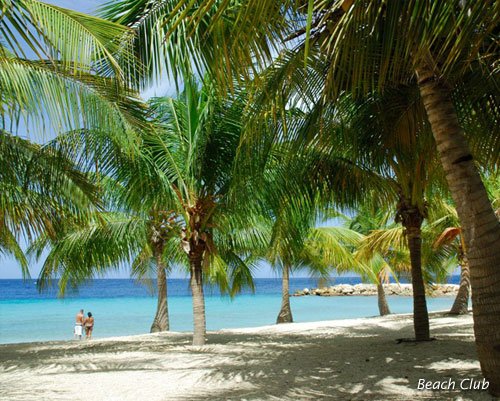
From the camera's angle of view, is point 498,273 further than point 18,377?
No

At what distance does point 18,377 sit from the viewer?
6.83m

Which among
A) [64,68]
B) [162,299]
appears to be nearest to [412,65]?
[64,68]

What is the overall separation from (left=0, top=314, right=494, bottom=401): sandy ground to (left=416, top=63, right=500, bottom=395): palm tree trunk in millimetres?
462

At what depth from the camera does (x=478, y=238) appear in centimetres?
448

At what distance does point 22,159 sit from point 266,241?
866 cm

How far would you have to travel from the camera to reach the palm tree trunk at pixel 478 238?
4.40m

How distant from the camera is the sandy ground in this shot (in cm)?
536

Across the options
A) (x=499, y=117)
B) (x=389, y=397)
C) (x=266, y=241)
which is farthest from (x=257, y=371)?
(x=266, y=241)

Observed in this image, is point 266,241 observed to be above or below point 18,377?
above

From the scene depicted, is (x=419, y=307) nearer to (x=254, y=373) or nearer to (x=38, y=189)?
(x=254, y=373)

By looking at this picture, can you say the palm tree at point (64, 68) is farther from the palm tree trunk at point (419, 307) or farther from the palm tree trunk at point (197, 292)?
A: the palm tree trunk at point (419, 307)

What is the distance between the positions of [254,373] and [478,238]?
129 inches

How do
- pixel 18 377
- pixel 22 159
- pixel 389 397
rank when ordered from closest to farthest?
pixel 389 397 < pixel 18 377 < pixel 22 159

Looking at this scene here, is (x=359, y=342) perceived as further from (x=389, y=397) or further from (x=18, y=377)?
(x=18, y=377)
